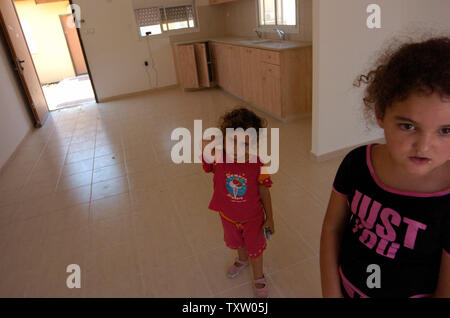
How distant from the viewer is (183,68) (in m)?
5.97

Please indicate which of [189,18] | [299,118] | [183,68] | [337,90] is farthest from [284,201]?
[189,18]

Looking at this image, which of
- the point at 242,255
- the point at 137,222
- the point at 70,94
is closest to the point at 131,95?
the point at 70,94

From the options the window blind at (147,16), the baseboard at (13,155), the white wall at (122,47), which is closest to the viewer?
the baseboard at (13,155)

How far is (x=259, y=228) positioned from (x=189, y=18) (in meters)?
6.08

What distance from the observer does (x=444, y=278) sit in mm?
666

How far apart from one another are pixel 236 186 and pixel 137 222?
120 cm

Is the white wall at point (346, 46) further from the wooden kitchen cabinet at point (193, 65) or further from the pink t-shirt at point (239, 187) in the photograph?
the wooden kitchen cabinet at point (193, 65)

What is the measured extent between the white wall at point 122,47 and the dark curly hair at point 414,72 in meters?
6.24

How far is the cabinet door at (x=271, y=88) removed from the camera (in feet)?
12.1

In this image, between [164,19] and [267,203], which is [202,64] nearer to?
[164,19]

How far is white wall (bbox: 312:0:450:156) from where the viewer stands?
2287mm

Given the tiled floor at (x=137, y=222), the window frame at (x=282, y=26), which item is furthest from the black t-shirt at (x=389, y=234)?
the window frame at (x=282, y=26)
